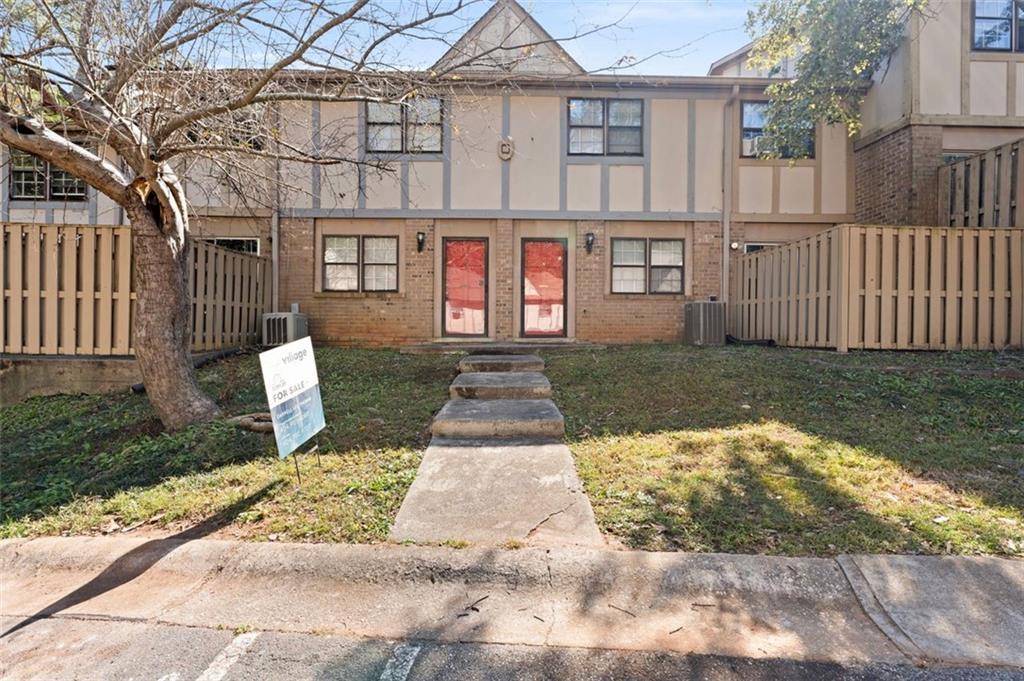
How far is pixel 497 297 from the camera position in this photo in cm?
1183

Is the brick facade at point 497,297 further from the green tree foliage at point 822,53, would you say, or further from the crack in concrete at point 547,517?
the crack in concrete at point 547,517

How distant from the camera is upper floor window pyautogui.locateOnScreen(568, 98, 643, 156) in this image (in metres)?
11.9

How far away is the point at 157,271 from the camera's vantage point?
18.5 ft

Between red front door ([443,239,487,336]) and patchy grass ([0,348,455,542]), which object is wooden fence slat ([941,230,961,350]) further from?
red front door ([443,239,487,336])

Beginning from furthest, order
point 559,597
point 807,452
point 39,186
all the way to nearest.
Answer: point 39,186 < point 807,452 < point 559,597

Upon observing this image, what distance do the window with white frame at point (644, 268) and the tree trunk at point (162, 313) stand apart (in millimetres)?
8280

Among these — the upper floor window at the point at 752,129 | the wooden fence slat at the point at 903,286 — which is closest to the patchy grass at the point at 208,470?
the wooden fence slat at the point at 903,286

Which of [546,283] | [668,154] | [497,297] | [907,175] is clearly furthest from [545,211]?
[907,175]

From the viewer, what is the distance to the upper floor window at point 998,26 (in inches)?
416

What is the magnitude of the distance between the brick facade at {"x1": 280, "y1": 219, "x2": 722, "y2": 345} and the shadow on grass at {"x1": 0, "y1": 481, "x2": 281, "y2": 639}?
777cm

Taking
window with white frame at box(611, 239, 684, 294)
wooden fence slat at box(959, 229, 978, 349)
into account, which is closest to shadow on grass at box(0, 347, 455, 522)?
window with white frame at box(611, 239, 684, 294)

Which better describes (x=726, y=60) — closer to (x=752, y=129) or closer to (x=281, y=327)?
(x=752, y=129)

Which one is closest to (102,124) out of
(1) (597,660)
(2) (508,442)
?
(2) (508,442)

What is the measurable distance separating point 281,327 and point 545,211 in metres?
5.69
